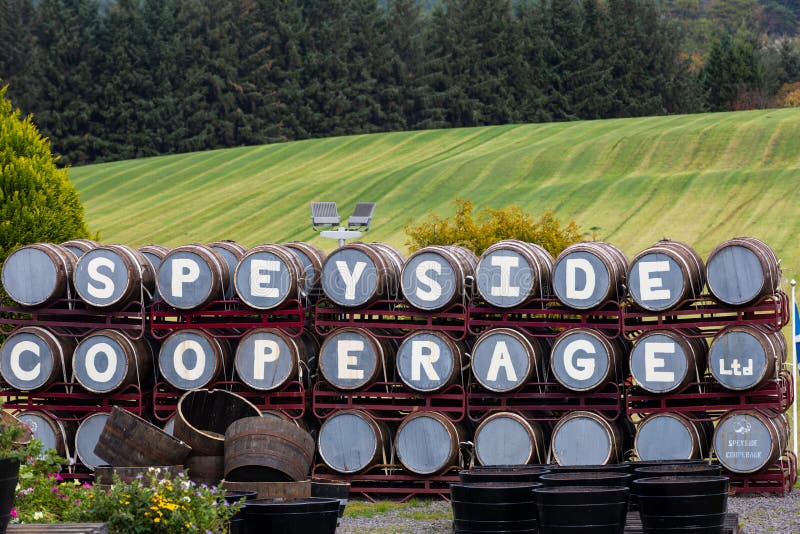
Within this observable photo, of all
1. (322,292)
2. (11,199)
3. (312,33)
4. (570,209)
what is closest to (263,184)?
(570,209)

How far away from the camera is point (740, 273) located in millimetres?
15359

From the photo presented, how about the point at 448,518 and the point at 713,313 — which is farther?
the point at 713,313

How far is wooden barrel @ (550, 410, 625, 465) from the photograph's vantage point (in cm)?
1552

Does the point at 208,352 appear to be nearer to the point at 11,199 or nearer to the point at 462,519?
the point at 462,519

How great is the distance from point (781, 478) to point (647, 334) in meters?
2.42

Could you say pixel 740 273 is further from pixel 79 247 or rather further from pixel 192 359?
pixel 79 247

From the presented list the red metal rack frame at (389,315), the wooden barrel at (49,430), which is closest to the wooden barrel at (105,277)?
the wooden barrel at (49,430)

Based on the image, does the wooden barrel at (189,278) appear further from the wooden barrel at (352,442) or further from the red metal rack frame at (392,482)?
the red metal rack frame at (392,482)

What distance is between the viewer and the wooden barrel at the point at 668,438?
15.4 m

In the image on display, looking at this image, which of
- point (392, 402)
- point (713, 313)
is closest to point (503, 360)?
point (392, 402)

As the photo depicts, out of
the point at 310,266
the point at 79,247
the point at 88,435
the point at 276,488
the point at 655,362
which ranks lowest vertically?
the point at 276,488

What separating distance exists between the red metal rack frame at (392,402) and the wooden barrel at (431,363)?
0.55 ft

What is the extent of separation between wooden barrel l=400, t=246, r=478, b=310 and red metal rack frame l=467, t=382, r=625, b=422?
1.22m

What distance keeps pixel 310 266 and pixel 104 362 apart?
3.06 m
